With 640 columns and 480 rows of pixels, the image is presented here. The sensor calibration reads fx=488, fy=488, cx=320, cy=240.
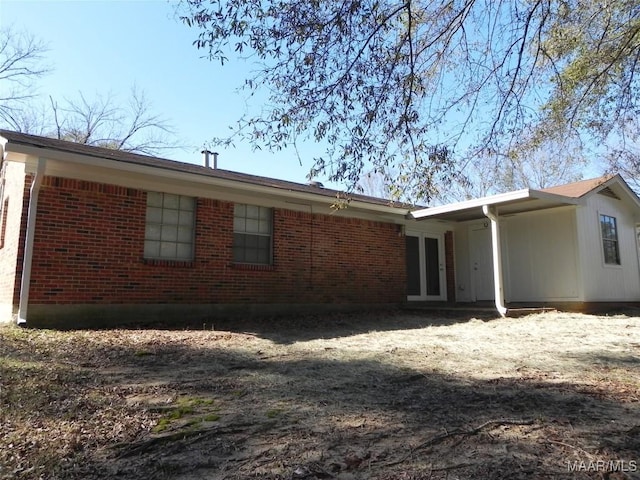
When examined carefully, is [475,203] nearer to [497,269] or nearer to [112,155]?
[497,269]

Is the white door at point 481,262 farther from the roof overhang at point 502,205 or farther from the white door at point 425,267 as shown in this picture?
the white door at point 425,267

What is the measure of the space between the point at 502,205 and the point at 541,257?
6.43 ft

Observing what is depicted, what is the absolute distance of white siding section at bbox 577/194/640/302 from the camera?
38.3 ft

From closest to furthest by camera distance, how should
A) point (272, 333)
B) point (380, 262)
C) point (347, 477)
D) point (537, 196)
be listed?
point (347, 477) < point (272, 333) < point (537, 196) < point (380, 262)

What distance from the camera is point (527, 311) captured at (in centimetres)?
1048

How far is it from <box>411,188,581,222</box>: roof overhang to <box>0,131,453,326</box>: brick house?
125cm

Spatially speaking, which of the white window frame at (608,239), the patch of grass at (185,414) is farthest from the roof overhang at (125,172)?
the white window frame at (608,239)

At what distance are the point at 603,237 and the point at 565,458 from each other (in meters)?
11.5

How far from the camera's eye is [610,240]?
12828 millimetres

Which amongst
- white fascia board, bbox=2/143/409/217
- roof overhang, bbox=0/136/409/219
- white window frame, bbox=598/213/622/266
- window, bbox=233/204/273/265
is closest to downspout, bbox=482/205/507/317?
white fascia board, bbox=2/143/409/217

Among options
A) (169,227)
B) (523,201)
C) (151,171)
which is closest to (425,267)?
(523,201)

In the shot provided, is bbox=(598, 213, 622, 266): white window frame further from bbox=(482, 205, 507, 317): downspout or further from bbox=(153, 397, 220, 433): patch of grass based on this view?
bbox=(153, 397, 220, 433): patch of grass

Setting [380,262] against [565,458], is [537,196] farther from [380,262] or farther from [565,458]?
[565,458]

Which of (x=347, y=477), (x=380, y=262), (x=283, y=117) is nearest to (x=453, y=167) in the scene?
(x=283, y=117)
